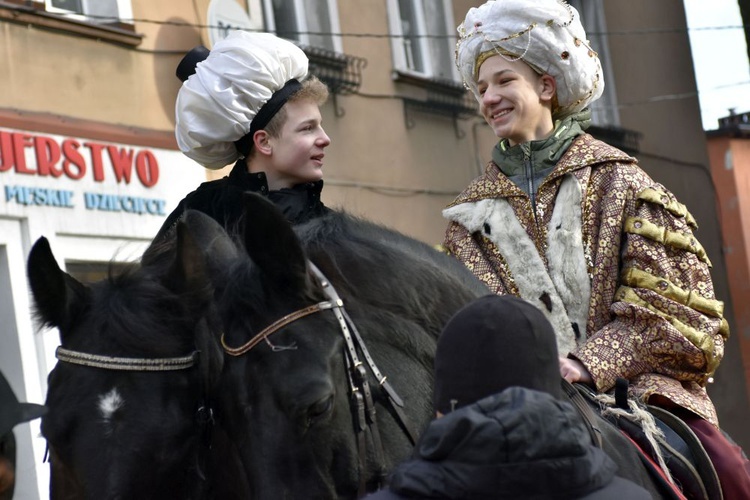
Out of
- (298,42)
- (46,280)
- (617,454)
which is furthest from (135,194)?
(617,454)

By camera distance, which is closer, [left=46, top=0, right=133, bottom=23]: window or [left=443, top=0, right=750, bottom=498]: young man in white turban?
[left=443, top=0, right=750, bottom=498]: young man in white turban

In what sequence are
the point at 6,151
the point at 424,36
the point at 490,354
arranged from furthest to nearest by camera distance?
1. the point at 424,36
2. the point at 6,151
3. the point at 490,354

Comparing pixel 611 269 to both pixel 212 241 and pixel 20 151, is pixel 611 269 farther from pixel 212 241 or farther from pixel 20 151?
pixel 20 151

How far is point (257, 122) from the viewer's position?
4918mm

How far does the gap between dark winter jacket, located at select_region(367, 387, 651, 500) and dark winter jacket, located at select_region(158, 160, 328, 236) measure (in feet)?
7.33

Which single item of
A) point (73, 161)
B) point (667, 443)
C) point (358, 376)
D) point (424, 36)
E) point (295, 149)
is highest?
point (424, 36)

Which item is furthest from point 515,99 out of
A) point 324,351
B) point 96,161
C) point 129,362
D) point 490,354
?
point 96,161

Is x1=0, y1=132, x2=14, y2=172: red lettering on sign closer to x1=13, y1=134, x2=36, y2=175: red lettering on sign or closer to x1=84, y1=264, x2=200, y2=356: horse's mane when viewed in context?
x1=13, y1=134, x2=36, y2=175: red lettering on sign

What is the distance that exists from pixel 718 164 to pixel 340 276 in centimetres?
1957

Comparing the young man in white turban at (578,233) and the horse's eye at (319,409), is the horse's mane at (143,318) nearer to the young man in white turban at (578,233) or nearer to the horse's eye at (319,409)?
the horse's eye at (319,409)

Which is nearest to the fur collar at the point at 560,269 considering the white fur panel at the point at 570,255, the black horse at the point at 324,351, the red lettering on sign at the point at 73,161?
the white fur panel at the point at 570,255

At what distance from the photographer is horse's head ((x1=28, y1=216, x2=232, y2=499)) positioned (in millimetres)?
3883

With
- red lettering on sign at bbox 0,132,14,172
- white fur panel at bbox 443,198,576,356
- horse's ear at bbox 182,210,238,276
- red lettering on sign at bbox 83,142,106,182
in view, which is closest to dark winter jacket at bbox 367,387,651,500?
horse's ear at bbox 182,210,238,276

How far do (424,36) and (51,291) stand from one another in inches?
494
